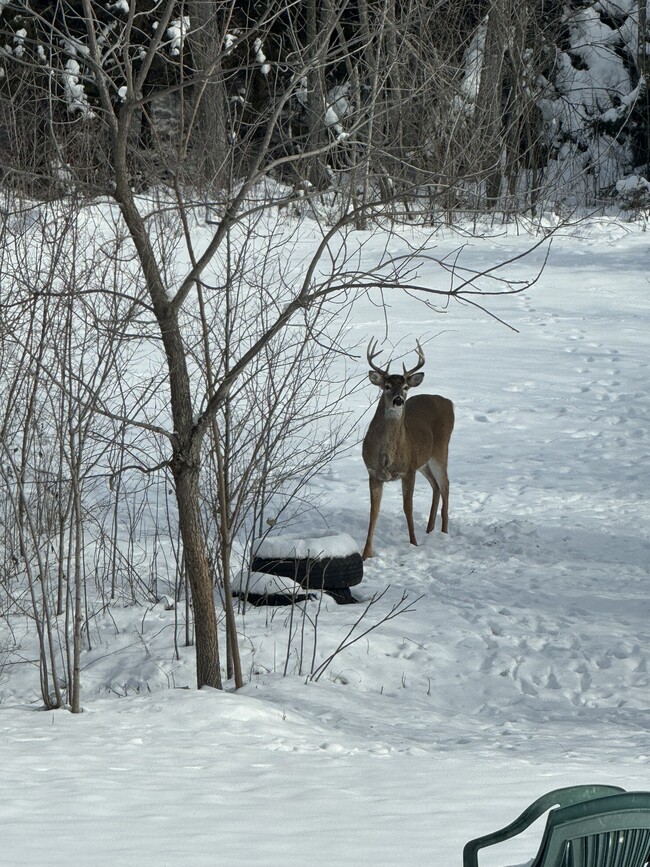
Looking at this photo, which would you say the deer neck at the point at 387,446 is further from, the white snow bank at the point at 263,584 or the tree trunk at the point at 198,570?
the tree trunk at the point at 198,570

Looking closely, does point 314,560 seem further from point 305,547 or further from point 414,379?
point 414,379

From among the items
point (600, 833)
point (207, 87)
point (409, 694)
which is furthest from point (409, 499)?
point (600, 833)

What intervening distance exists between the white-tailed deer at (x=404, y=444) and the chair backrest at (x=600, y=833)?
24.9ft

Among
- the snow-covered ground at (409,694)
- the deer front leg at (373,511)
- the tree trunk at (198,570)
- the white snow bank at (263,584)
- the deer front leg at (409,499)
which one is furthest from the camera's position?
the deer front leg at (409,499)

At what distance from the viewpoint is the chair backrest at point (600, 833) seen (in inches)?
94.0

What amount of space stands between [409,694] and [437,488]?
12.7 ft

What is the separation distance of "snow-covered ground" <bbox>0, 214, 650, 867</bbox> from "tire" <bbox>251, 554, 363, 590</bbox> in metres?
0.23

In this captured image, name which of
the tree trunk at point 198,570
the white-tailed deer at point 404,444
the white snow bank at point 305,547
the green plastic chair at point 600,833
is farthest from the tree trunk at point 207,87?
the green plastic chair at point 600,833

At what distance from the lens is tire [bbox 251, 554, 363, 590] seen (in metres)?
9.02

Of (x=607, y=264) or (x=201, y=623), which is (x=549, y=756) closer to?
(x=201, y=623)

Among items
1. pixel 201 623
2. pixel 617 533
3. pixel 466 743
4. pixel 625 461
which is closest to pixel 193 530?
pixel 201 623

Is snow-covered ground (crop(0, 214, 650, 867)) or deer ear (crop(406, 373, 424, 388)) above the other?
deer ear (crop(406, 373, 424, 388))

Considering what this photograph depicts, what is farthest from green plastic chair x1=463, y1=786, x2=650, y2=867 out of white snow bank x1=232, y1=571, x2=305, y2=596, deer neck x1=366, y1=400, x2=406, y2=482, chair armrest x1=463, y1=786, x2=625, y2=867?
deer neck x1=366, y1=400, x2=406, y2=482

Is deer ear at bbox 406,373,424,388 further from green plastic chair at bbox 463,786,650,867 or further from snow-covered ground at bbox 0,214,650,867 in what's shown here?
green plastic chair at bbox 463,786,650,867
